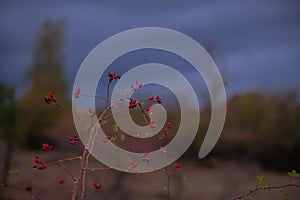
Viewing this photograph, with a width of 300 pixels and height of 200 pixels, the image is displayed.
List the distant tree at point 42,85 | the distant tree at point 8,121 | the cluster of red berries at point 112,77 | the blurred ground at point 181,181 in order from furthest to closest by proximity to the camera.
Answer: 1. the distant tree at point 42,85
2. the distant tree at point 8,121
3. the blurred ground at point 181,181
4. the cluster of red berries at point 112,77

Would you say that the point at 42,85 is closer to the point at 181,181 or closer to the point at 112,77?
the point at 181,181

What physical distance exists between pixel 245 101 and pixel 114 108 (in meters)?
4.48

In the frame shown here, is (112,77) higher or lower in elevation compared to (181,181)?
lower

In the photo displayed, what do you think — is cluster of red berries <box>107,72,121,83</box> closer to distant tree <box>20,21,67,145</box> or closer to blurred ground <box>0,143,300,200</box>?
blurred ground <box>0,143,300,200</box>

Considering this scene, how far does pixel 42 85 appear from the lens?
649 cm

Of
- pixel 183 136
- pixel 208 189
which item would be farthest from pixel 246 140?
pixel 183 136

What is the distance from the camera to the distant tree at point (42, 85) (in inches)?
224

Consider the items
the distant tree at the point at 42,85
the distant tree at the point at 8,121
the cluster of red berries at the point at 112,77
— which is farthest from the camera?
the distant tree at the point at 42,85

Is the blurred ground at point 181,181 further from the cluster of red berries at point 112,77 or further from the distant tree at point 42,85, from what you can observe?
the cluster of red berries at point 112,77

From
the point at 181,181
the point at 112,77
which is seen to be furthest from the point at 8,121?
the point at 112,77

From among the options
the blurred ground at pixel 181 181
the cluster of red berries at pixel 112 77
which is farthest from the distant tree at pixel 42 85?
the cluster of red berries at pixel 112 77

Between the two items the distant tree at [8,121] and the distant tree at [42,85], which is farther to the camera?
the distant tree at [42,85]

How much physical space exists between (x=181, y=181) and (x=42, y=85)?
3.82 m

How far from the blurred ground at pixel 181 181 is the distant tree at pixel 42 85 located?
81 centimetres
